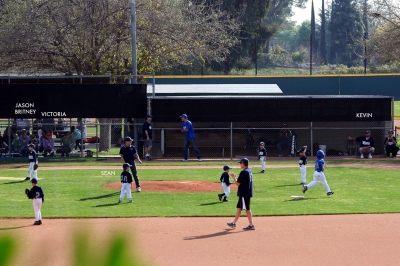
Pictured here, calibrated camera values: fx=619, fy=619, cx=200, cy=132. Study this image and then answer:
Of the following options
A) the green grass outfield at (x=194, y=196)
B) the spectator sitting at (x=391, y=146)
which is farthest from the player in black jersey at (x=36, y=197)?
the spectator sitting at (x=391, y=146)

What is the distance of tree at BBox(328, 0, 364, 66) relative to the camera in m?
88.1

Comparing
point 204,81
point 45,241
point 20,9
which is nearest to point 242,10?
point 204,81

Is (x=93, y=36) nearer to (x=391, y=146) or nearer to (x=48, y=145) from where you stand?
(x=48, y=145)

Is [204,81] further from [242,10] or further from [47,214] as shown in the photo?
[47,214]

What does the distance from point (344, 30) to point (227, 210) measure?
7814 centimetres

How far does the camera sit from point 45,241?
3.58ft

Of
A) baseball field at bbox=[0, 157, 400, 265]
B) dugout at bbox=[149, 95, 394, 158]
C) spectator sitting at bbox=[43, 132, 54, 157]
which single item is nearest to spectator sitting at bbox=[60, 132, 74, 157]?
spectator sitting at bbox=[43, 132, 54, 157]

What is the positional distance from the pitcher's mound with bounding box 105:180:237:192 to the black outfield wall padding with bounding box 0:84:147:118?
25.0 ft

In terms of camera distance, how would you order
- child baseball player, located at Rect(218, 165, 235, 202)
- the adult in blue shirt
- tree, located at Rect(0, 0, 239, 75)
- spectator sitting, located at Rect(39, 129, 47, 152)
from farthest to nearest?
tree, located at Rect(0, 0, 239, 75), spectator sitting, located at Rect(39, 129, 47, 152), the adult in blue shirt, child baseball player, located at Rect(218, 165, 235, 202)

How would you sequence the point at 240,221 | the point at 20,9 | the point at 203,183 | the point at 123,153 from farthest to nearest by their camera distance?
the point at 20,9
the point at 203,183
the point at 123,153
the point at 240,221

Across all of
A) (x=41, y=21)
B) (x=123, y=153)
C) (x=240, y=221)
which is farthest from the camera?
(x=41, y=21)

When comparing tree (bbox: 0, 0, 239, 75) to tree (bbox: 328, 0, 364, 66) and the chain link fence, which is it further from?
tree (bbox: 328, 0, 364, 66)

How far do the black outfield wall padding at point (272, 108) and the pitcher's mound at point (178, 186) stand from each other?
7.40 m

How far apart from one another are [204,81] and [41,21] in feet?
64.3
